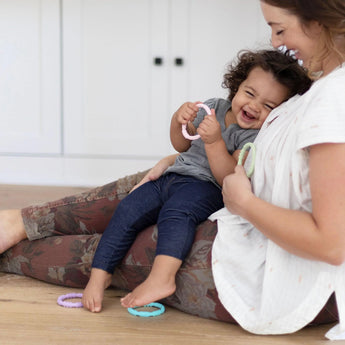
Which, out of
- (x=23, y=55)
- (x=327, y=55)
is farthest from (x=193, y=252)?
(x=23, y=55)

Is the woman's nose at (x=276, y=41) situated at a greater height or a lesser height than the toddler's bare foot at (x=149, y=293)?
greater

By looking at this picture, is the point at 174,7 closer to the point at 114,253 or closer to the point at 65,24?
the point at 65,24

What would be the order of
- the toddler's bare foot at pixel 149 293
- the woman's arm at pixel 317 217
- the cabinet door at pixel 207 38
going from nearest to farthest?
the woman's arm at pixel 317 217, the toddler's bare foot at pixel 149 293, the cabinet door at pixel 207 38

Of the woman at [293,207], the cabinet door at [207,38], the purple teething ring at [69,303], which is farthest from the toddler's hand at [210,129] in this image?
the cabinet door at [207,38]

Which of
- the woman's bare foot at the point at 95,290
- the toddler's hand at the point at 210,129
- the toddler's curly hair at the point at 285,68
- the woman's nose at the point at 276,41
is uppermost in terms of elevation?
the woman's nose at the point at 276,41

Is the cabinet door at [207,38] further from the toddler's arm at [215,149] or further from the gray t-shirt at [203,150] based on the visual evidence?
the toddler's arm at [215,149]

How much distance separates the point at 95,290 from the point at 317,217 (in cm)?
56

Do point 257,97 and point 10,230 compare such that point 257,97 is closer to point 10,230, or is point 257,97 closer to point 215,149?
point 215,149

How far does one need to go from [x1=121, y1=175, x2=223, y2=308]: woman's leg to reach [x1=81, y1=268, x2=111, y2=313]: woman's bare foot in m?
0.08

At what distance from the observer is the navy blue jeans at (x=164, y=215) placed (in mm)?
1289

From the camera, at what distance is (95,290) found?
1329 millimetres

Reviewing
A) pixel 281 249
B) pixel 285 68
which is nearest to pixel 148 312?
pixel 281 249

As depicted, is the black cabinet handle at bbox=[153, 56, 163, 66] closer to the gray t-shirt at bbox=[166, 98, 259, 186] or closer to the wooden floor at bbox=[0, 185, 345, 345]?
the gray t-shirt at bbox=[166, 98, 259, 186]

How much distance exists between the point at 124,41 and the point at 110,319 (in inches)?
83.8
